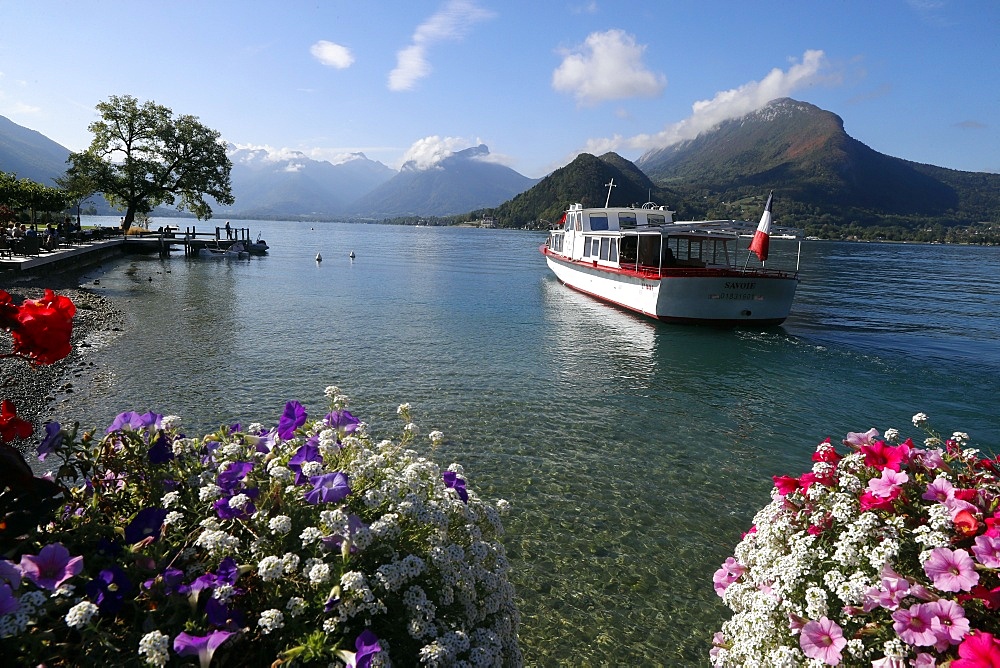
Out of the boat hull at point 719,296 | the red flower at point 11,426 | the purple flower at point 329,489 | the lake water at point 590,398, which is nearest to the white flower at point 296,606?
the purple flower at point 329,489

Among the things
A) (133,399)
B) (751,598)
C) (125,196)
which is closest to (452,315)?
(133,399)

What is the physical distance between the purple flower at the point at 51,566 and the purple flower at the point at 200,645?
1.51 ft

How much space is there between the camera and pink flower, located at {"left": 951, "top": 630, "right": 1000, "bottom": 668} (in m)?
1.98

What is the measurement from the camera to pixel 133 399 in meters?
11.6

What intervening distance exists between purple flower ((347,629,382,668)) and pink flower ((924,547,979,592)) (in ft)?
7.34

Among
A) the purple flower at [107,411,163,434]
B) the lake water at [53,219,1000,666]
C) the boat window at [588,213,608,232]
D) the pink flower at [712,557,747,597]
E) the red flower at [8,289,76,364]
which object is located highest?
the boat window at [588,213,608,232]

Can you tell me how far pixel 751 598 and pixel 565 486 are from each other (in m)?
5.25

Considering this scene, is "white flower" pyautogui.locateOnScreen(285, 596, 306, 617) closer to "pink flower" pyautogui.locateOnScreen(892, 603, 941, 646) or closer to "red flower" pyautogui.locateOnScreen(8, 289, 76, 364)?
"red flower" pyautogui.locateOnScreen(8, 289, 76, 364)

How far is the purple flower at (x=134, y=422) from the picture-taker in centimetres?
292

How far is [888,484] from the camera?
2.79 m

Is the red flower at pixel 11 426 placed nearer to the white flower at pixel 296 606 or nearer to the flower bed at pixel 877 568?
the white flower at pixel 296 606

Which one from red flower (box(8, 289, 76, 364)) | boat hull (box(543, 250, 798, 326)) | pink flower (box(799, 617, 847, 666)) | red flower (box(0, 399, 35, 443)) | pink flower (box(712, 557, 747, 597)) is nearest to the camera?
pink flower (box(799, 617, 847, 666))

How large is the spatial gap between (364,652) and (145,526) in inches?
43.9

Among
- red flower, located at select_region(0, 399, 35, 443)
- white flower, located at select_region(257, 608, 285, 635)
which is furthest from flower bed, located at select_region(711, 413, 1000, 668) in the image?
red flower, located at select_region(0, 399, 35, 443)
